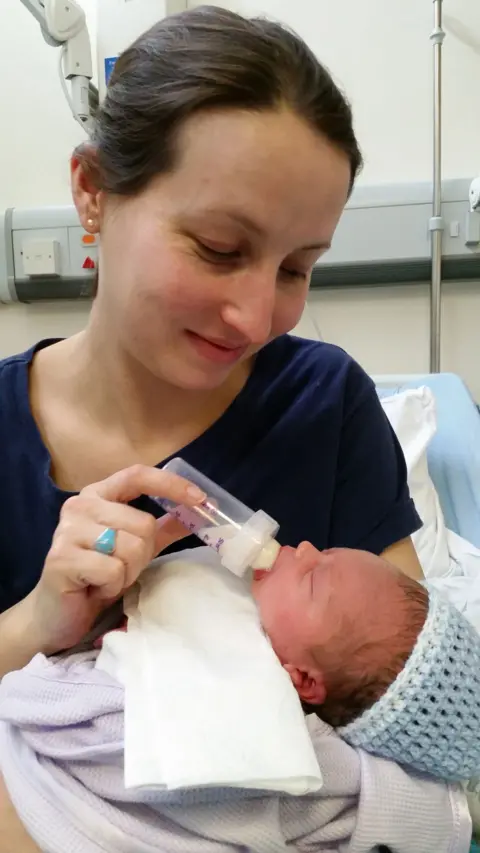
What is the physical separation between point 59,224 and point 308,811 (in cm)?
203

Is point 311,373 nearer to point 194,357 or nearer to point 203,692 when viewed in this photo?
point 194,357

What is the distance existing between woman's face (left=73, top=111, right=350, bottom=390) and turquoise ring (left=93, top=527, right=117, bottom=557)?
0.24 meters

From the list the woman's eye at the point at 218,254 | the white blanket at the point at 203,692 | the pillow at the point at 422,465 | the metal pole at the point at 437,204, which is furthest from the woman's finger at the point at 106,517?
the metal pole at the point at 437,204

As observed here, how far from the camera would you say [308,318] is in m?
2.38

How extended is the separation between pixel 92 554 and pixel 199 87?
569 millimetres

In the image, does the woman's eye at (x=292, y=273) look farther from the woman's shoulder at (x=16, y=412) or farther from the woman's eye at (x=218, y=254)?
the woman's shoulder at (x=16, y=412)

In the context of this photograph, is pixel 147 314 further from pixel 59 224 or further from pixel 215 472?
pixel 59 224

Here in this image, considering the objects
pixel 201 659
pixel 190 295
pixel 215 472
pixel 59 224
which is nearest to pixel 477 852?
pixel 201 659

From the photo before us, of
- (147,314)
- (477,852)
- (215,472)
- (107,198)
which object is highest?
(107,198)

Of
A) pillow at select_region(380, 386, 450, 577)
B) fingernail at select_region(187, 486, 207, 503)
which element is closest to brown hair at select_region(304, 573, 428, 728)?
fingernail at select_region(187, 486, 207, 503)

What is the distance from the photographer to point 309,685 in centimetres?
88

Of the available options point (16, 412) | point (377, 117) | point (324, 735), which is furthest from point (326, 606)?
point (377, 117)

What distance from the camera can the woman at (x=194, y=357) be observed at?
2.80 feet

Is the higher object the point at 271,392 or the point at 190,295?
the point at 190,295
